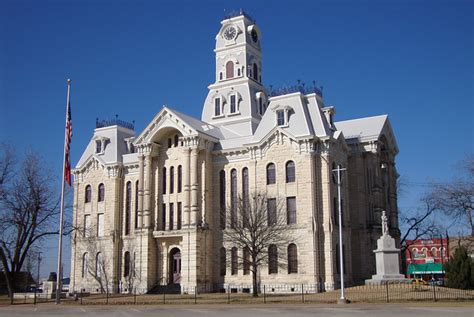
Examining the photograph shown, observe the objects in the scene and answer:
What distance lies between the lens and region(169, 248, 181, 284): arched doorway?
56.6m

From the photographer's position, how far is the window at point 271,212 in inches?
2029

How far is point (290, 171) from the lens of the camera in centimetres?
5291

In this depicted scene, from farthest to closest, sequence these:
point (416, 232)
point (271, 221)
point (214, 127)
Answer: point (416, 232), point (214, 127), point (271, 221)

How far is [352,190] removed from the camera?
5819cm

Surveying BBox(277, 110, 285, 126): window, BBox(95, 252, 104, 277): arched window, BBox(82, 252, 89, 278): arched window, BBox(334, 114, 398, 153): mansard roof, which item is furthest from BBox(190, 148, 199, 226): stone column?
BBox(334, 114, 398, 153): mansard roof

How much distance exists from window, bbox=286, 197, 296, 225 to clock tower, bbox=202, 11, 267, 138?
33.6ft

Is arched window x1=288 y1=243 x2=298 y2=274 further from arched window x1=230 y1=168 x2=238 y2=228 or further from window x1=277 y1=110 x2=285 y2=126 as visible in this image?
window x1=277 y1=110 x2=285 y2=126

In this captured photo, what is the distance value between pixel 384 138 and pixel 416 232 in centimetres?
1170

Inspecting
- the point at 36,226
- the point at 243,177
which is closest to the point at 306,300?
the point at 243,177

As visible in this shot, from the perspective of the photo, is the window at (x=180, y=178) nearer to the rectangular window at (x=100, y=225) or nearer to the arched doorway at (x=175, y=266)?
the arched doorway at (x=175, y=266)

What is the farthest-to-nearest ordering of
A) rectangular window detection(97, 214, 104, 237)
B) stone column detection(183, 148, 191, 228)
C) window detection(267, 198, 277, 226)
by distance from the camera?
rectangular window detection(97, 214, 104, 237) < stone column detection(183, 148, 191, 228) < window detection(267, 198, 277, 226)

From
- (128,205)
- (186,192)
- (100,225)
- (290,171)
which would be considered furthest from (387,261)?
(100,225)

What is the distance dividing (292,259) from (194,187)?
11.6m

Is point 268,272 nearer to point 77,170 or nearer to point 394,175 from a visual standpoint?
point 394,175
